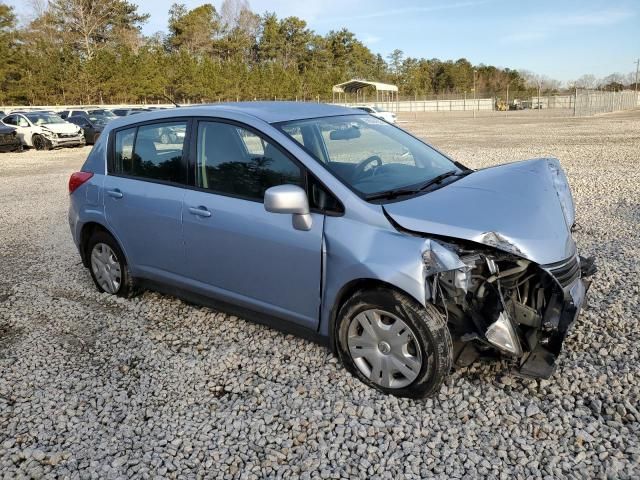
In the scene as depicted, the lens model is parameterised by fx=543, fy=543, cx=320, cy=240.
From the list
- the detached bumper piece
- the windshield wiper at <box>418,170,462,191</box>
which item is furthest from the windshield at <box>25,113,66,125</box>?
the detached bumper piece

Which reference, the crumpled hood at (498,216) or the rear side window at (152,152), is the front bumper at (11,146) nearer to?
Result: the rear side window at (152,152)

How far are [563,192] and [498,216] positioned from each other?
1.23 m

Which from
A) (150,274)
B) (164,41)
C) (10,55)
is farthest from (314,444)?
(164,41)

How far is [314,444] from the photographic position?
2.90 metres

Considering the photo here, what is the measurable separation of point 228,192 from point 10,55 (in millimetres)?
50490

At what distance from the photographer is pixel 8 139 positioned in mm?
20641

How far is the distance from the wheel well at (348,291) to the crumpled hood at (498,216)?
360 mm

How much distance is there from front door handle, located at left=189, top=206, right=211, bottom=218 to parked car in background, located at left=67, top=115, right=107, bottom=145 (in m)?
21.3

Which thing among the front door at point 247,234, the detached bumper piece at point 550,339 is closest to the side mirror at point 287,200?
the front door at point 247,234

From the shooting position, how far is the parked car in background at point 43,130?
71.1 feet

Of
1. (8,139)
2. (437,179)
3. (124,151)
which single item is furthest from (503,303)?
(8,139)

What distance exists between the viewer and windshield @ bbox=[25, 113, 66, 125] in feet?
72.5

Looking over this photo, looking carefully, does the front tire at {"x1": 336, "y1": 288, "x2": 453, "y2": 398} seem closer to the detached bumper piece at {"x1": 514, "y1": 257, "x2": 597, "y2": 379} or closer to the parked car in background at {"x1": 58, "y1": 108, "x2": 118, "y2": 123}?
the detached bumper piece at {"x1": 514, "y1": 257, "x2": 597, "y2": 379}

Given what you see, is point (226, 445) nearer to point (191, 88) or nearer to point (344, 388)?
point (344, 388)
